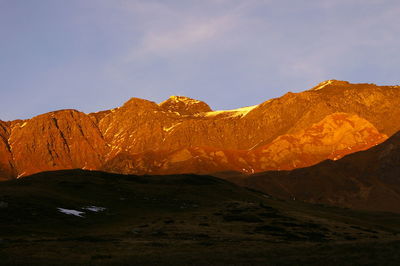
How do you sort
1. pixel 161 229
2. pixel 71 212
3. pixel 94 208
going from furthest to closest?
pixel 94 208, pixel 71 212, pixel 161 229

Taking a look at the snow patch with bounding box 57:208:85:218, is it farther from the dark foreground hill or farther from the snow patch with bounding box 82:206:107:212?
the snow patch with bounding box 82:206:107:212

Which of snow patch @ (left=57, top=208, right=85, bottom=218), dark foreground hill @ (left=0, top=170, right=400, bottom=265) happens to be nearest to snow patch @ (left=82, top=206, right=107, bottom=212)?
dark foreground hill @ (left=0, top=170, right=400, bottom=265)

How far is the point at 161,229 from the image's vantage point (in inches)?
2569

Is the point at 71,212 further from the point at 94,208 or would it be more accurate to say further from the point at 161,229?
the point at 161,229

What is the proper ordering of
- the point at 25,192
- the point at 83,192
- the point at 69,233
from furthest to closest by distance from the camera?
the point at 83,192 < the point at 25,192 < the point at 69,233

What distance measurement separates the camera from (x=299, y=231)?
7269 centimetres

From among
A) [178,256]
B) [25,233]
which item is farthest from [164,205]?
[178,256]

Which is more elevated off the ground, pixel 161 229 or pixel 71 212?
pixel 71 212

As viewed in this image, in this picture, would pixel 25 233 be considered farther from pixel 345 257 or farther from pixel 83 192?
pixel 83 192

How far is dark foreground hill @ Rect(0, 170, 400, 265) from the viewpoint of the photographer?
122 feet

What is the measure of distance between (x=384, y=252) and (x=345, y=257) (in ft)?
10.7

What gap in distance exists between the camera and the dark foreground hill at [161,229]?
122 ft

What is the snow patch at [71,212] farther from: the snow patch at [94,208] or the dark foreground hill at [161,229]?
the snow patch at [94,208]

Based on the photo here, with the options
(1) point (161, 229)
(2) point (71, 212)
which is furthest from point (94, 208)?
(1) point (161, 229)
